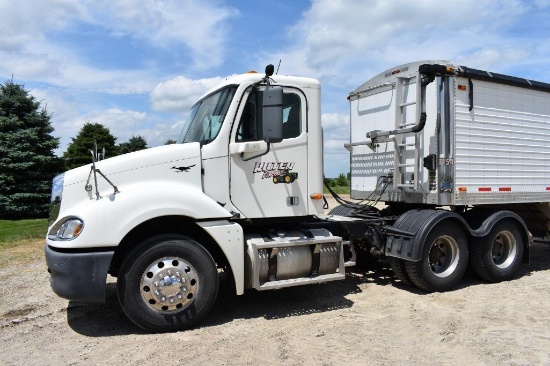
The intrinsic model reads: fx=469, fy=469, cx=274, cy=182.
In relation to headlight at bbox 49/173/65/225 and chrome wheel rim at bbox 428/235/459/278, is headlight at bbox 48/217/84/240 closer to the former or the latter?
headlight at bbox 49/173/65/225

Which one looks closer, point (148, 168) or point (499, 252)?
point (148, 168)

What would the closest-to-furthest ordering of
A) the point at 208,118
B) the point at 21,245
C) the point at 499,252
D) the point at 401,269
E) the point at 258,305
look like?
1. the point at 208,118
2. the point at 258,305
3. the point at 401,269
4. the point at 499,252
5. the point at 21,245

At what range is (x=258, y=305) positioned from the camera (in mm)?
6293

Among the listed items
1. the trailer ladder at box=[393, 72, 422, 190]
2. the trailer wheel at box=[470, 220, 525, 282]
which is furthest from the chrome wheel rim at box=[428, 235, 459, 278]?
the trailer ladder at box=[393, 72, 422, 190]

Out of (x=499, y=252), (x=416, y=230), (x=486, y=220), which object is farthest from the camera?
(x=499, y=252)

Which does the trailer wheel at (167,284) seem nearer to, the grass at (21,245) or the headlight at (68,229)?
the headlight at (68,229)

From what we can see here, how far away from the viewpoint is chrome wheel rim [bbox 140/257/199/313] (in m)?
5.11

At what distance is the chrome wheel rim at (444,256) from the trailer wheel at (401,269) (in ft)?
1.47

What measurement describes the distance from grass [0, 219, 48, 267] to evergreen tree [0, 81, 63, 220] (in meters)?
3.39

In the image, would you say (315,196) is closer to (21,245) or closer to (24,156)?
(21,245)

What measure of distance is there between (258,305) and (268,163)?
1951mm

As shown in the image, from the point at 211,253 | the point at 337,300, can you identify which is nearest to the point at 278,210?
the point at 211,253

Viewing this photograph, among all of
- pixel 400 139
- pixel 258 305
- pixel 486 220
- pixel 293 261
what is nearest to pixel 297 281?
pixel 293 261

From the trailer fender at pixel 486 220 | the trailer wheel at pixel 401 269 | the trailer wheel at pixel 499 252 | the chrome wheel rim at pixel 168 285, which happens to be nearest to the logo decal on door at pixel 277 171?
the chrome wheel rim at pixel 168 285
